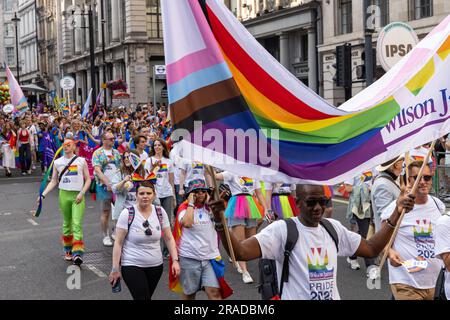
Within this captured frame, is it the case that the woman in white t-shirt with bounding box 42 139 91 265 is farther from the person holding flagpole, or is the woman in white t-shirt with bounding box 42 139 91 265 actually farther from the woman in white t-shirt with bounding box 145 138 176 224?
the woman in white t-shirt with bounding box 145 138 176 224

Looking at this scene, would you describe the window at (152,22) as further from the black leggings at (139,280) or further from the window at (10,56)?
the window at (10,56)

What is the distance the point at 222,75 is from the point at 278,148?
55cm

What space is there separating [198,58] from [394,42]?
23.3ft

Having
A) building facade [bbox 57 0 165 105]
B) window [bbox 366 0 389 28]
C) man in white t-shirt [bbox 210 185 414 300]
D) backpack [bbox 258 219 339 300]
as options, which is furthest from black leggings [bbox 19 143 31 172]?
building facade [bbox 57 0 165 105]

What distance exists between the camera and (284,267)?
422 centimetres

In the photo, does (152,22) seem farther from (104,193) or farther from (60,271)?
(60,271)

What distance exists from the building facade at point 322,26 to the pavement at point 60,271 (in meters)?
13.5

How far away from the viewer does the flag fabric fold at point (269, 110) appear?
4195 mm

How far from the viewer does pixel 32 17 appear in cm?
10031

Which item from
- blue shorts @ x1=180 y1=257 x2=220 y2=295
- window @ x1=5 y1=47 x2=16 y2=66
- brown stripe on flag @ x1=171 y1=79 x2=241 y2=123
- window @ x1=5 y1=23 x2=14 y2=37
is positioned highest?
window @ x1=5 y1=23 x2=14 y2=37

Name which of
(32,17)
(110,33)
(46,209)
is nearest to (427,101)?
(46,209)

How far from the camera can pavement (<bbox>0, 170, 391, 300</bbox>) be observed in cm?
802

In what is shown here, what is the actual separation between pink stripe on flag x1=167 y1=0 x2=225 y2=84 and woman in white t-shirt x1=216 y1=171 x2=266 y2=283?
5097mm

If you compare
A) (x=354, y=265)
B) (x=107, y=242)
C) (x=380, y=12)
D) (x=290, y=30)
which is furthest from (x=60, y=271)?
(x=290, y=30)
